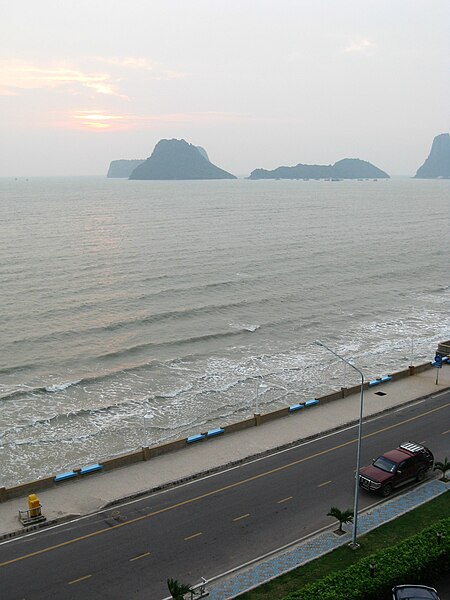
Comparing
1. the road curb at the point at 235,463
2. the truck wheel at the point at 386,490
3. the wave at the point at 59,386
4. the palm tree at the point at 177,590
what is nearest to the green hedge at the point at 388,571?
the palm tree at the point at 177,590

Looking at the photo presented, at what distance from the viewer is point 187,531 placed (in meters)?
21.1

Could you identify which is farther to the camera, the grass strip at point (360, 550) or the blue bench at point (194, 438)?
the blue bench at point (194, 438)

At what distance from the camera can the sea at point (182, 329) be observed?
3644 centimetres

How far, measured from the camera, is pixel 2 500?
23516 millimetres

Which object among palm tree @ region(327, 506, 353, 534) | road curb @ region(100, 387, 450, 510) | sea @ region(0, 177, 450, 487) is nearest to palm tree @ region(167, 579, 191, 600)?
palm tree @ region(327, 506, 353, 534)

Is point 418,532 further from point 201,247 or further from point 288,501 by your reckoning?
point 201,247

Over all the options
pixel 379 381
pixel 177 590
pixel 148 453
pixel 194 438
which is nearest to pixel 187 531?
pixel 177 590

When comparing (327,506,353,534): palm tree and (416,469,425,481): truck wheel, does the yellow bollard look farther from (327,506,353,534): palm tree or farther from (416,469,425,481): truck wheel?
(416,469,425,481): truck wheel

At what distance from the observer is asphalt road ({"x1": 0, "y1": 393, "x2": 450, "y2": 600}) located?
18562mm

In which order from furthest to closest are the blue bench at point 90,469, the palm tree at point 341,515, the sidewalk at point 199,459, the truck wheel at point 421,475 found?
the blue bench at point 90,469 → the truck wheel at point 421,475 → the sidewalk at point 199,459 → the palm tree at point 341,515

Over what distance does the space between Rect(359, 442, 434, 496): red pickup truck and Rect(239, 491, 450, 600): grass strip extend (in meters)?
1.42

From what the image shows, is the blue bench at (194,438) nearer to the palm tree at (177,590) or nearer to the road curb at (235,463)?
the road curb at (235,463)

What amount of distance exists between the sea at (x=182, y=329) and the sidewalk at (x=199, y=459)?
6.03 m

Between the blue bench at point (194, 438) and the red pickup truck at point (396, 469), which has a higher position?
the red pickup truck at point (396, 469)
